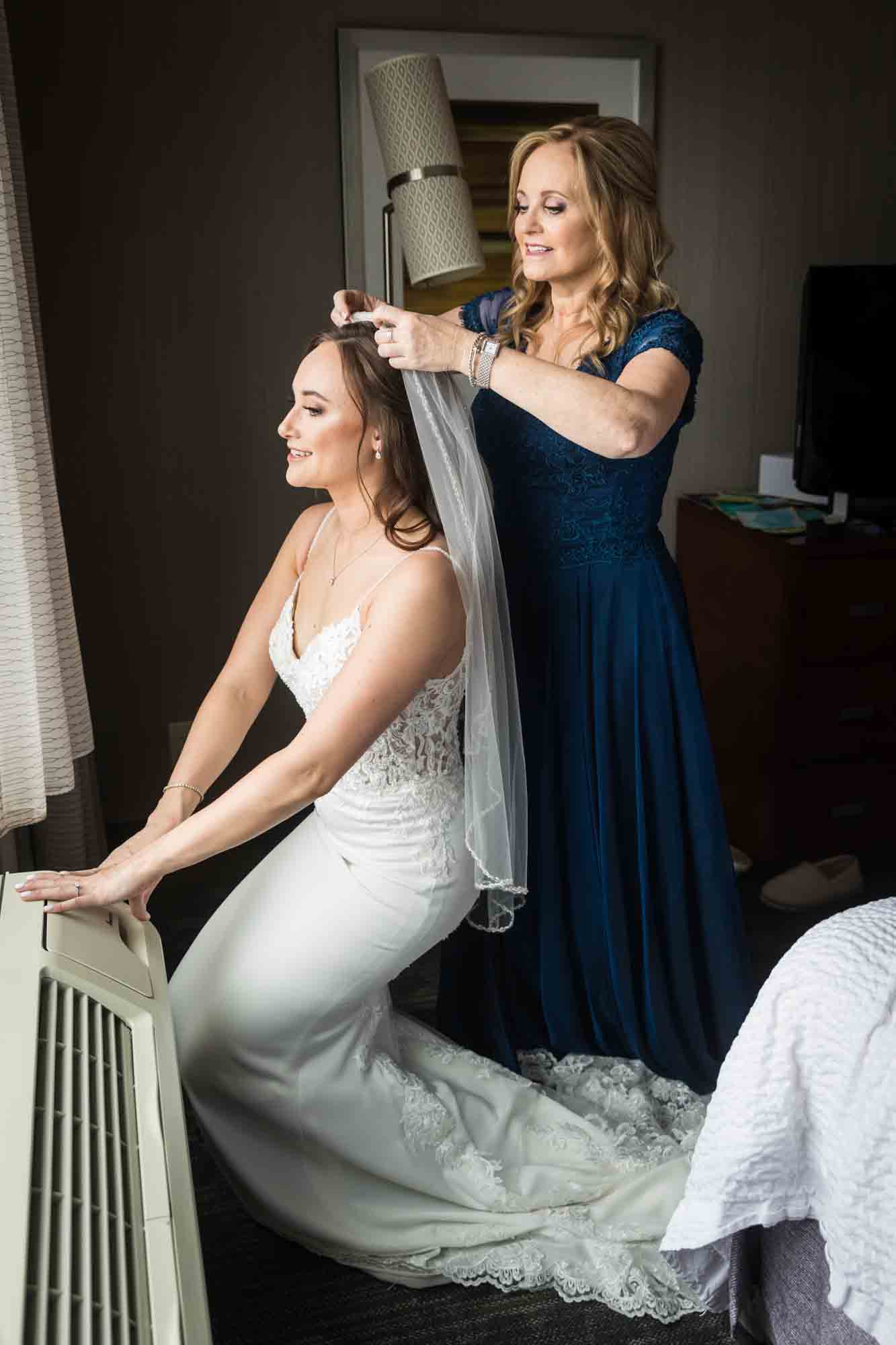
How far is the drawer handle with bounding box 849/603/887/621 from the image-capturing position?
2.83 m

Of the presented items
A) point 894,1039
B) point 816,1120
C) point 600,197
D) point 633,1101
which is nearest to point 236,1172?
point 633,1101

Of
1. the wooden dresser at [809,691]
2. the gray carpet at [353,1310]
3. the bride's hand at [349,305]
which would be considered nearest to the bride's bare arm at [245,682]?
the bride's hand at [349,305]

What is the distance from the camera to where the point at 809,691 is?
2871 millimetres

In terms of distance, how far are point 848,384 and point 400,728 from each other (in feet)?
5.97

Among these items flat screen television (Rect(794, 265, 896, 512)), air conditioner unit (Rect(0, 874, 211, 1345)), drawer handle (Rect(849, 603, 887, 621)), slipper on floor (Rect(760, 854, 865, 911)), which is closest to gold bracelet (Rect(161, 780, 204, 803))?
air conditioner unit (Rect(0, 874, 211, 1345))

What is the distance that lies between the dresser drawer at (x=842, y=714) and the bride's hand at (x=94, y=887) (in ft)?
5.96

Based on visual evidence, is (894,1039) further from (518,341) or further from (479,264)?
(479,264)

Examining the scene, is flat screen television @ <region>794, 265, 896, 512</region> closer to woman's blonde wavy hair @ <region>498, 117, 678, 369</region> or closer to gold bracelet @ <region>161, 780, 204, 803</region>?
woman's blonde wavy hair @ <region>498, 117, 678, 369</region>

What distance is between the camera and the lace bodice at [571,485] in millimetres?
1882

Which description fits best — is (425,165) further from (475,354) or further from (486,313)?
(475,354)

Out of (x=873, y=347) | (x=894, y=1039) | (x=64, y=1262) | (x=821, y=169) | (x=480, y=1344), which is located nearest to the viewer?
(x=64, y=1262)

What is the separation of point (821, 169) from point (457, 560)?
2.19m

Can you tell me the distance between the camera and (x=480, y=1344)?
5.34 feet

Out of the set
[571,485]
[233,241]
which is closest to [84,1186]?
[571,485]
